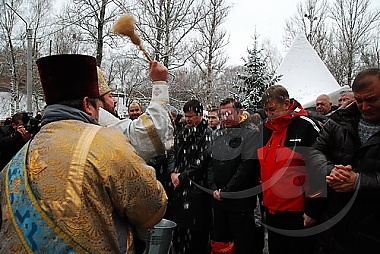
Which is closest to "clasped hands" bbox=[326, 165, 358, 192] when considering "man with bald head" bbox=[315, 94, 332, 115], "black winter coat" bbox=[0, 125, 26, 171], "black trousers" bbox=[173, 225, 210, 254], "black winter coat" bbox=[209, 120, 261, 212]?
"black winter coat" bbox=[209, 120, 261, 212]

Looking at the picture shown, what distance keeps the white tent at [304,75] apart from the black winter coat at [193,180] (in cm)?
742

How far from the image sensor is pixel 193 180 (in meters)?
5.12

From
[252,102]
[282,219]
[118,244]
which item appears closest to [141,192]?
[118,244]

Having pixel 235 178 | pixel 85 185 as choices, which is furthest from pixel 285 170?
pixel 85 185

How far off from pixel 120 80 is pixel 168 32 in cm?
2091

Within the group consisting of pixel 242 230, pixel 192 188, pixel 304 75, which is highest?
pixel 304 75

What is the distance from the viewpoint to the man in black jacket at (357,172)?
2.78 meters

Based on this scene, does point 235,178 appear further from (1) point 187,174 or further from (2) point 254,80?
(2) point 254,80

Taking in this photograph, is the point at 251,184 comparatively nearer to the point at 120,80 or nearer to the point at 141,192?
the point at 141,192

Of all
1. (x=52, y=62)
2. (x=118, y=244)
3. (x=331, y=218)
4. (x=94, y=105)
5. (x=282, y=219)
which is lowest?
(x=282, y=219)

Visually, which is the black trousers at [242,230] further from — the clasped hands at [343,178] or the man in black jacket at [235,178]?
A: the clasped hands at [343,178]

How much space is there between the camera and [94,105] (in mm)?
1991

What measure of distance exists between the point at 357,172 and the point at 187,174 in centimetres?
254

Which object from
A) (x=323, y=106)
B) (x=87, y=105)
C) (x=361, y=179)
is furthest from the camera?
(x=323, y=106)
